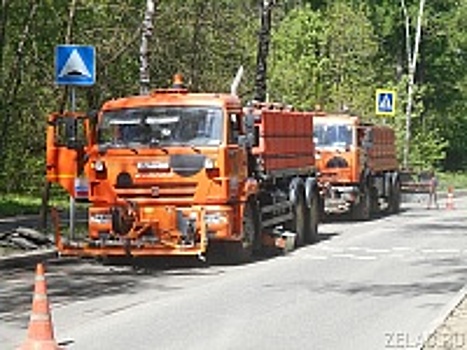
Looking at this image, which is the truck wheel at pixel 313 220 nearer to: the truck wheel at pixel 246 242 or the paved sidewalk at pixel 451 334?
the truck wheel at pixel 246 242

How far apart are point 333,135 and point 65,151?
469 inches

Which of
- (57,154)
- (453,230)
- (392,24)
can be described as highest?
(392,24)

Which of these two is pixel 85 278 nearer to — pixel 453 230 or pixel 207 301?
pixel 207 301

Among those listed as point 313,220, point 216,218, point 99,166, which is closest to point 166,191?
point 216,218

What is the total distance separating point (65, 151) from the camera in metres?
18.6

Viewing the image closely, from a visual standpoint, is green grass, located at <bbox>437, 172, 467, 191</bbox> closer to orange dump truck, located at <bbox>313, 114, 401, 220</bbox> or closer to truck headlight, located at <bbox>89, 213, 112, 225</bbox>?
orange dump truck, located at <bbox>313, 114, 401, 220</bbox>

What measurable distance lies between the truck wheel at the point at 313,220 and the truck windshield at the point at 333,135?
223 inches

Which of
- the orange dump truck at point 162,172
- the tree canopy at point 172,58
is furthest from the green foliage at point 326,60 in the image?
the orange dump truck at point 162,172

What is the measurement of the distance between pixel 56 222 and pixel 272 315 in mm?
6127

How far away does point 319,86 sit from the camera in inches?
1796

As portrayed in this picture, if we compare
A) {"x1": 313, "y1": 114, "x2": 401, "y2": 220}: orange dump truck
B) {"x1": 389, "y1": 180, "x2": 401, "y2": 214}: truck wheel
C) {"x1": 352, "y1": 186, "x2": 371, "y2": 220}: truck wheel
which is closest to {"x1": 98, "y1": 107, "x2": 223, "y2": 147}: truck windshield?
{"x1": 313, "y1": 114, "x2": 401, "y2": 220}: orange dump truck

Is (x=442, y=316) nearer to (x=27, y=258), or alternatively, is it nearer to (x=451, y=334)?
(x=451, y=334)

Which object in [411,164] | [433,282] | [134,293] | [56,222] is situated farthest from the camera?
[411,164]

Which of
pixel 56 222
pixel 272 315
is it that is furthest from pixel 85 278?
pixel 272 315
